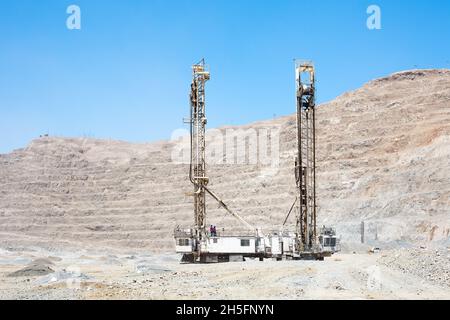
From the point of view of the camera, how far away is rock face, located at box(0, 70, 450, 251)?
2280 inches

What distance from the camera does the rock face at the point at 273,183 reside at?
5791cm

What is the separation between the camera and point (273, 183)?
7744cm

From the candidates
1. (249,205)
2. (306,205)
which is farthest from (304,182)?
(249,205)

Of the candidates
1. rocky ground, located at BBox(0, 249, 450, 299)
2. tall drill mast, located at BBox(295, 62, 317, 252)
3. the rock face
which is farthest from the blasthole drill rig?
the rock face

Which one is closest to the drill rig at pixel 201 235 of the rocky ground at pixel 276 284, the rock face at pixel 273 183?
the rocky ground at pixel 276 284

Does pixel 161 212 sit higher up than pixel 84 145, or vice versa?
pixel 84 145

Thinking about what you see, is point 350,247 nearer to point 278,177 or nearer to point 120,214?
point 278,177

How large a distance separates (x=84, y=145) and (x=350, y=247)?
81.5 meters

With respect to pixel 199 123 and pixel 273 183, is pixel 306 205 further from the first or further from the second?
pixel 273 183

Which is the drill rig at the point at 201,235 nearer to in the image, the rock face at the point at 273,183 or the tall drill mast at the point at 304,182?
the tall drill mast at the point at 304,182

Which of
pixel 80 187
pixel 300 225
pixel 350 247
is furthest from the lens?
pixel 80 187

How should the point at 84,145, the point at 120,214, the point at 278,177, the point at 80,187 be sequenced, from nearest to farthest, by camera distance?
the point at 278,177 < the point at 120,214 < the point at 80,187 < the point at 84,145

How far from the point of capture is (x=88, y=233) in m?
82.6
